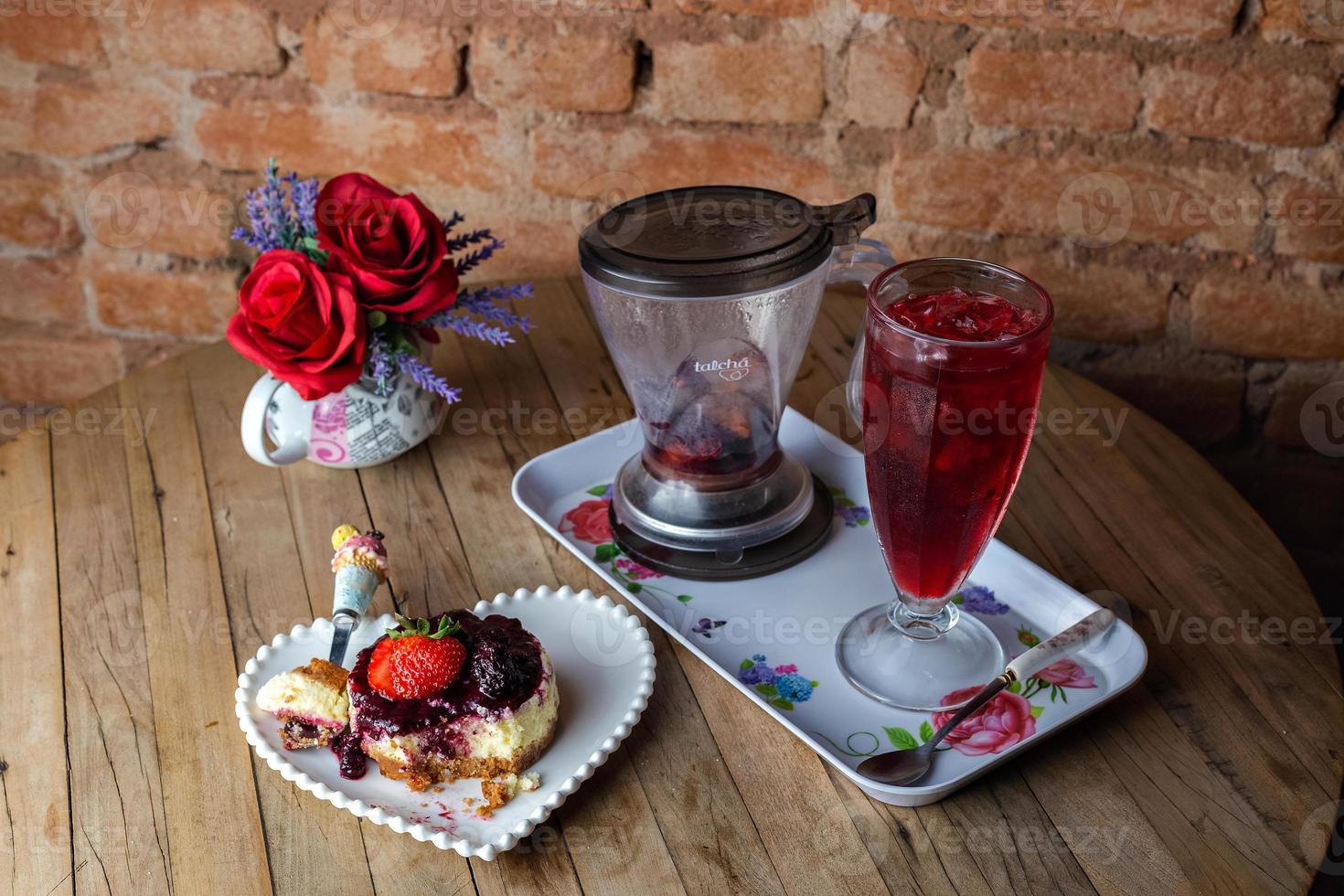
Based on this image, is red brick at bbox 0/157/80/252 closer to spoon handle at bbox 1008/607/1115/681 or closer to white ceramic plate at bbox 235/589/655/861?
white ceramic plate at bbox 235/589/655/861

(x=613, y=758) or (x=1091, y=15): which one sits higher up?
(x=1091, y=15)

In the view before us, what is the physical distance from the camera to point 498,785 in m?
0.72

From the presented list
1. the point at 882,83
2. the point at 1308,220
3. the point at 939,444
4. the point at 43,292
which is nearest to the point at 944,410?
the point at 939,444

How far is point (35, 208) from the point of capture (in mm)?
1610

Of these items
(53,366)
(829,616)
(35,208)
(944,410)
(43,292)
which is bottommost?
(53,366)

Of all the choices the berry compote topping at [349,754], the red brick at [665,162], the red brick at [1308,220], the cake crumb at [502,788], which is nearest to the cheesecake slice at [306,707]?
the berry compote topping at [349,754]

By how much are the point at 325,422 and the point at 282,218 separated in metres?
0.18

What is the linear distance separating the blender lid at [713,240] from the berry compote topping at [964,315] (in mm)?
111

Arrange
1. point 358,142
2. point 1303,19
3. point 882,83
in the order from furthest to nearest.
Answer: point 358,142
point 882,83
point 1303,19

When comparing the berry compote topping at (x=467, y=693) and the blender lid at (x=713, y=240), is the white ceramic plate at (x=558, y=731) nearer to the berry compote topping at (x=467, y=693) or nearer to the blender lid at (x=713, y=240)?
the berry compote topping at (x=467, y=693)

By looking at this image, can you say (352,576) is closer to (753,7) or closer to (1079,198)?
(753,7)

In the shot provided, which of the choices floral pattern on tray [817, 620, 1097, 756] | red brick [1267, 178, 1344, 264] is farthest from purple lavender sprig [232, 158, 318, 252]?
red brick [1267, 178, 1344, 264]

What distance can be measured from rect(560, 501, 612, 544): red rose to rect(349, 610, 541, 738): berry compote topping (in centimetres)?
22

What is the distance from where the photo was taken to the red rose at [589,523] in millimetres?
970
